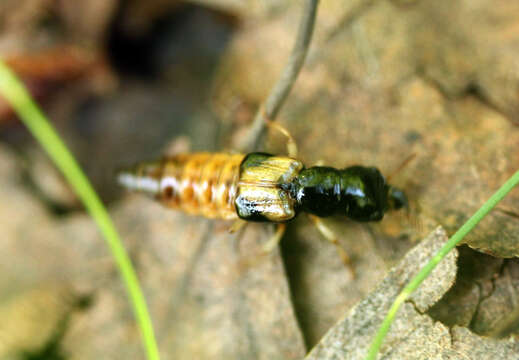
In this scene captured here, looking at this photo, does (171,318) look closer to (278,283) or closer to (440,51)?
(278,283)

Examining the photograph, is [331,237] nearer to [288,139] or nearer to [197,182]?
[288,139]

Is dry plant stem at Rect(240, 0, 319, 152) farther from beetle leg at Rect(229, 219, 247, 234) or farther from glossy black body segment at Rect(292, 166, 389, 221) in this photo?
beetle leg at Rect(229, 219, 247, 234)

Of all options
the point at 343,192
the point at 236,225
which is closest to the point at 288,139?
the point at 343,192

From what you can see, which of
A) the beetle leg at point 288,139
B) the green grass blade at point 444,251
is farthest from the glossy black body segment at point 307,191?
the green grass blade at point 444,251

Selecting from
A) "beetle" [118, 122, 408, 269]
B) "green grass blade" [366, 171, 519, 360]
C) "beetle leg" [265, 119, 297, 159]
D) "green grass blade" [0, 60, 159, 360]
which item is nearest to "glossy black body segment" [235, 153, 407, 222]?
"beetle" [118, 122, 408, 269]

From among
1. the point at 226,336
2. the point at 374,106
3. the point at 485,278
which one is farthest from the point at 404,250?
the point at 226,336

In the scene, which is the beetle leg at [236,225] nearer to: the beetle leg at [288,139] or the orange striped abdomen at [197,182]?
the orange striped abdomen at [197,182]
